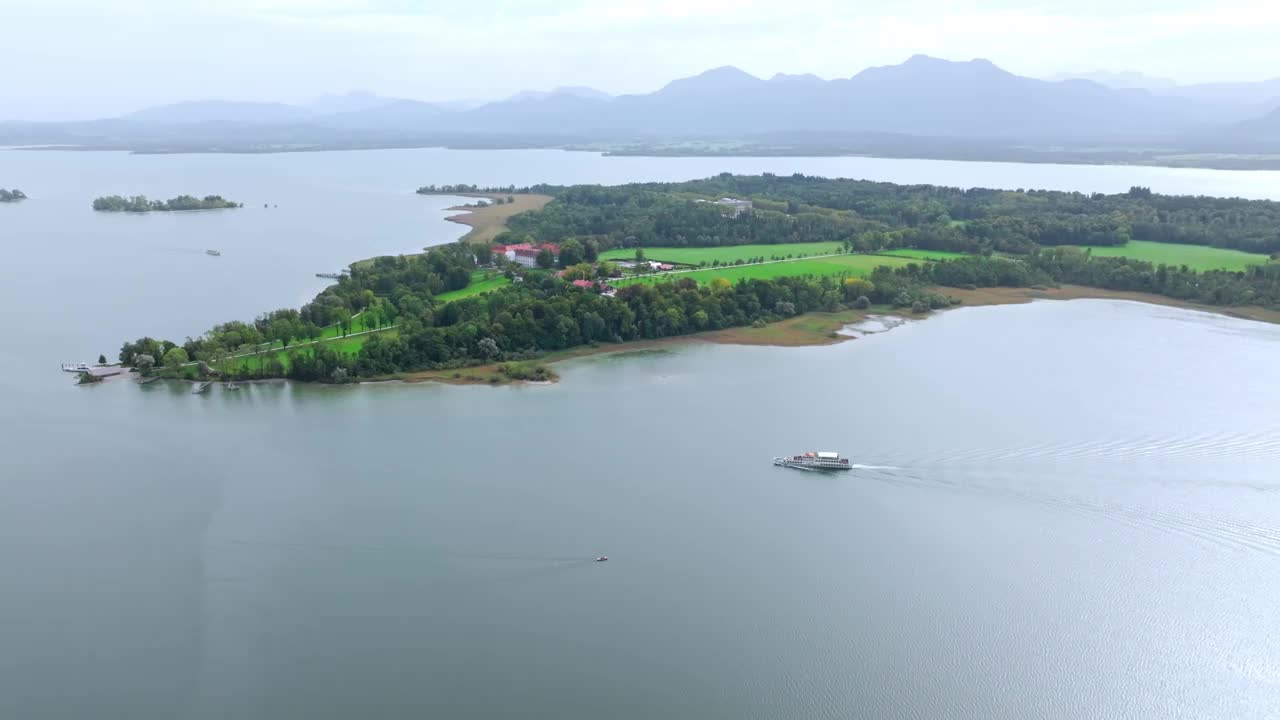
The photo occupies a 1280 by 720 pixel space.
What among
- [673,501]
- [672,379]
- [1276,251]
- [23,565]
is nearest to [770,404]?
[672,379]

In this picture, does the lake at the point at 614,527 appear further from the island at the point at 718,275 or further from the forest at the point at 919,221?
the forest at the point at 919,221

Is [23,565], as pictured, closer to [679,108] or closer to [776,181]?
[776,181]

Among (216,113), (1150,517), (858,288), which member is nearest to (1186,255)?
(858,288)

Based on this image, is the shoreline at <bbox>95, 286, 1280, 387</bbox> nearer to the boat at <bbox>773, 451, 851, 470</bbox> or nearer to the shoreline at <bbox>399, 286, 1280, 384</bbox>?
the shoreline at <bbox>399, 286, 1280, 384</bbox>

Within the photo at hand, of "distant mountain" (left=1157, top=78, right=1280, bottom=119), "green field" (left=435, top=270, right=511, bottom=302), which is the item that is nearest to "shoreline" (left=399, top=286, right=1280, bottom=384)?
"green field" (left=435, top=270, right=511, bottom=302)

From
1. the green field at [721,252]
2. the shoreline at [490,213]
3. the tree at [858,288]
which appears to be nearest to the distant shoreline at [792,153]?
the shoreline at [490,213]

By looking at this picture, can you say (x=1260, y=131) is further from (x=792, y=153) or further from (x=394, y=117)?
(x=394, y=117)
